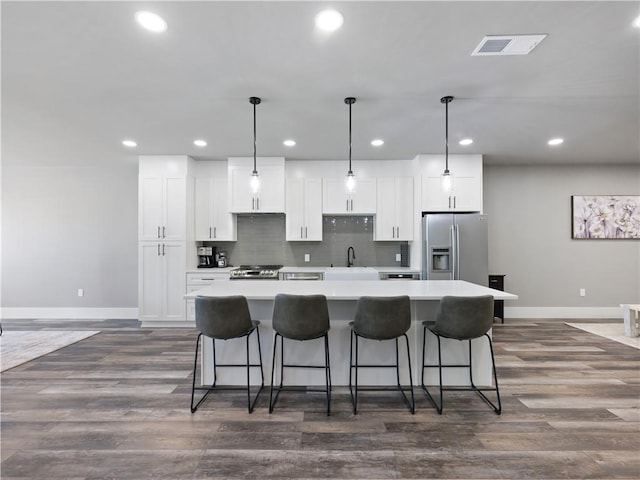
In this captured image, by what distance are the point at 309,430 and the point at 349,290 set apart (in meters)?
1.08

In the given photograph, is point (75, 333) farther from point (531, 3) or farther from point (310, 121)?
point (531, 3)

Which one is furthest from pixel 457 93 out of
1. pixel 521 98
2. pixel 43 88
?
pixel 43 88

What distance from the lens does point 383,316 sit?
2.31 meters

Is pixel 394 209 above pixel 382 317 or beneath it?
above

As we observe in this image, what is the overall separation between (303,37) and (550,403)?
3283mm

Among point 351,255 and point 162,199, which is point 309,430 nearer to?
point 351,255

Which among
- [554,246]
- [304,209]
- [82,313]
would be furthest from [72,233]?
[554,246]

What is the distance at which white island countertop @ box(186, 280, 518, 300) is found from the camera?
249 cm

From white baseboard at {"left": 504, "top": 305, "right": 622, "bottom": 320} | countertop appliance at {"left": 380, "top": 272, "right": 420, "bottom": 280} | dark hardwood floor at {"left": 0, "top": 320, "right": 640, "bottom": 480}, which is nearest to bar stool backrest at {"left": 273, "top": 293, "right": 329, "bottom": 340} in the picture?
Result: dark hardwood floor at {"left": 0, "top": 320, "right": 640, "bottom": 480}

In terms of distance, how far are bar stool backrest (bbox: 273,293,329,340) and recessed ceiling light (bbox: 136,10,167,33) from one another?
1886mm

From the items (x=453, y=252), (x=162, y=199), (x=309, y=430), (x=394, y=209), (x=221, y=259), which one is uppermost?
(x=162, y=199)

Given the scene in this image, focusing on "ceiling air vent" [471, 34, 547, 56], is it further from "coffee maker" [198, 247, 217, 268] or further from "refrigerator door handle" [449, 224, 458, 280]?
"coffee maker" [198, 247, 217, 268]

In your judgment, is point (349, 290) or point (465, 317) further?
point (349, 290)

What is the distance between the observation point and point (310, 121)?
343 centimetres
